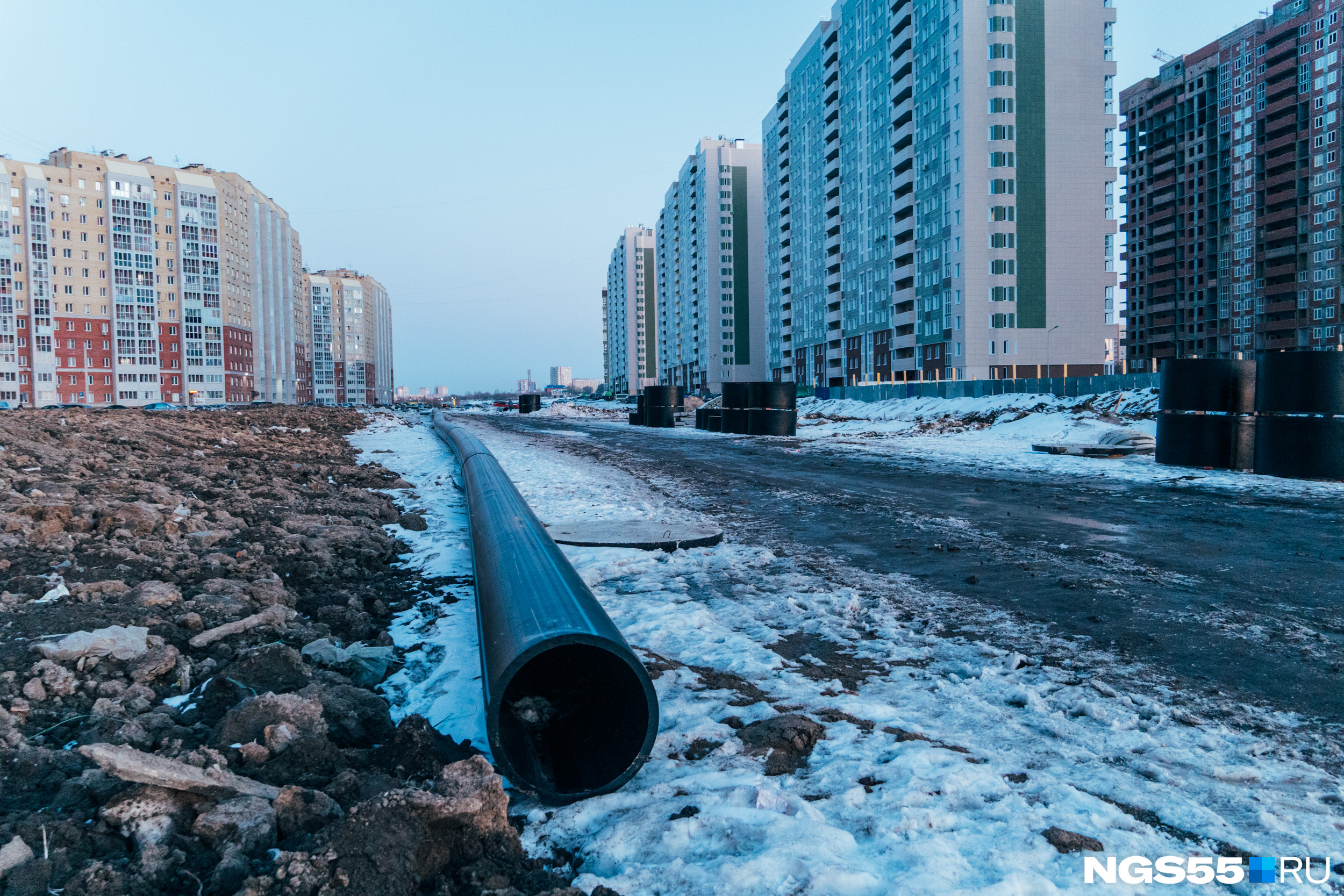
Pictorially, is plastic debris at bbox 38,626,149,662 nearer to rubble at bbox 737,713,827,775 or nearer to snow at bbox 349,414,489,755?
snow at bbox 349,414,489,755

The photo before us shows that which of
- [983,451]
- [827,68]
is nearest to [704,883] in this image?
[983,451]

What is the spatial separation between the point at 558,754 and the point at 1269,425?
1431cm

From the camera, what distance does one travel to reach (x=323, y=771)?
292 cm

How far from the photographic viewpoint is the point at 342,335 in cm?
17800

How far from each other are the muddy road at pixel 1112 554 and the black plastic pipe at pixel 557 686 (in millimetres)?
2493

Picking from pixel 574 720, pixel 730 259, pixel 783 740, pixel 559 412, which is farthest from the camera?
pixel 730 259

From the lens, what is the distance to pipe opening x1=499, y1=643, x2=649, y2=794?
3.02 metres

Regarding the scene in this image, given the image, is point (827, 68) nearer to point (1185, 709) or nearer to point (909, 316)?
point (909, 316)
